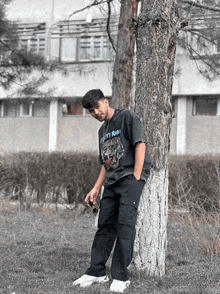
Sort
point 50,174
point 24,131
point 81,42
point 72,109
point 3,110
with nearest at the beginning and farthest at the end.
A: point 50,174
point 81,42
point 72,109
point 24,131
point 3,110

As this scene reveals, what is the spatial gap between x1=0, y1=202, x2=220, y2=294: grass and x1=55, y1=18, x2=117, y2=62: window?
38.8 ft

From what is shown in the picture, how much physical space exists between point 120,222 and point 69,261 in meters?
1.36

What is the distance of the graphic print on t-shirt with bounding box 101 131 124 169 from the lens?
11.1 ft

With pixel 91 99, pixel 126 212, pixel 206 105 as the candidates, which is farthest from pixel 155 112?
pixel 206 105

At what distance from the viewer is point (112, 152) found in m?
3.43

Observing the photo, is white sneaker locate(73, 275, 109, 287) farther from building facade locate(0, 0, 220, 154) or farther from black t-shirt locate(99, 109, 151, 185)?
building facade locate(0, 0, 220, 154)

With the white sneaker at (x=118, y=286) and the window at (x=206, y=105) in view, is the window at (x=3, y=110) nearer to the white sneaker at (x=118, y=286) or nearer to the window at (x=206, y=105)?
the window at (x=206, y=105)

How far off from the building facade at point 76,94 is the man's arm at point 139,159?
44.0ft

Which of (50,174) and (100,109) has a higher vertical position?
(100,109)

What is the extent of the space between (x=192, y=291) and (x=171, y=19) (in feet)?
8.17

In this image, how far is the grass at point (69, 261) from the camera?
3416mm

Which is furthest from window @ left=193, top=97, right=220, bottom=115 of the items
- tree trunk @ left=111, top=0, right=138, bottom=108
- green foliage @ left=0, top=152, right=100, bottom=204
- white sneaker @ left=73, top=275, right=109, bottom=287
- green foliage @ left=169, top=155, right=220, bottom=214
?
white sneaker @ left=73, top=275, right=109, bottom=287

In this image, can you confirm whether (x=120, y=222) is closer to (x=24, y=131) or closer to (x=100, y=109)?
(x=100, y=109)

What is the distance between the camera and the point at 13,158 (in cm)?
908
